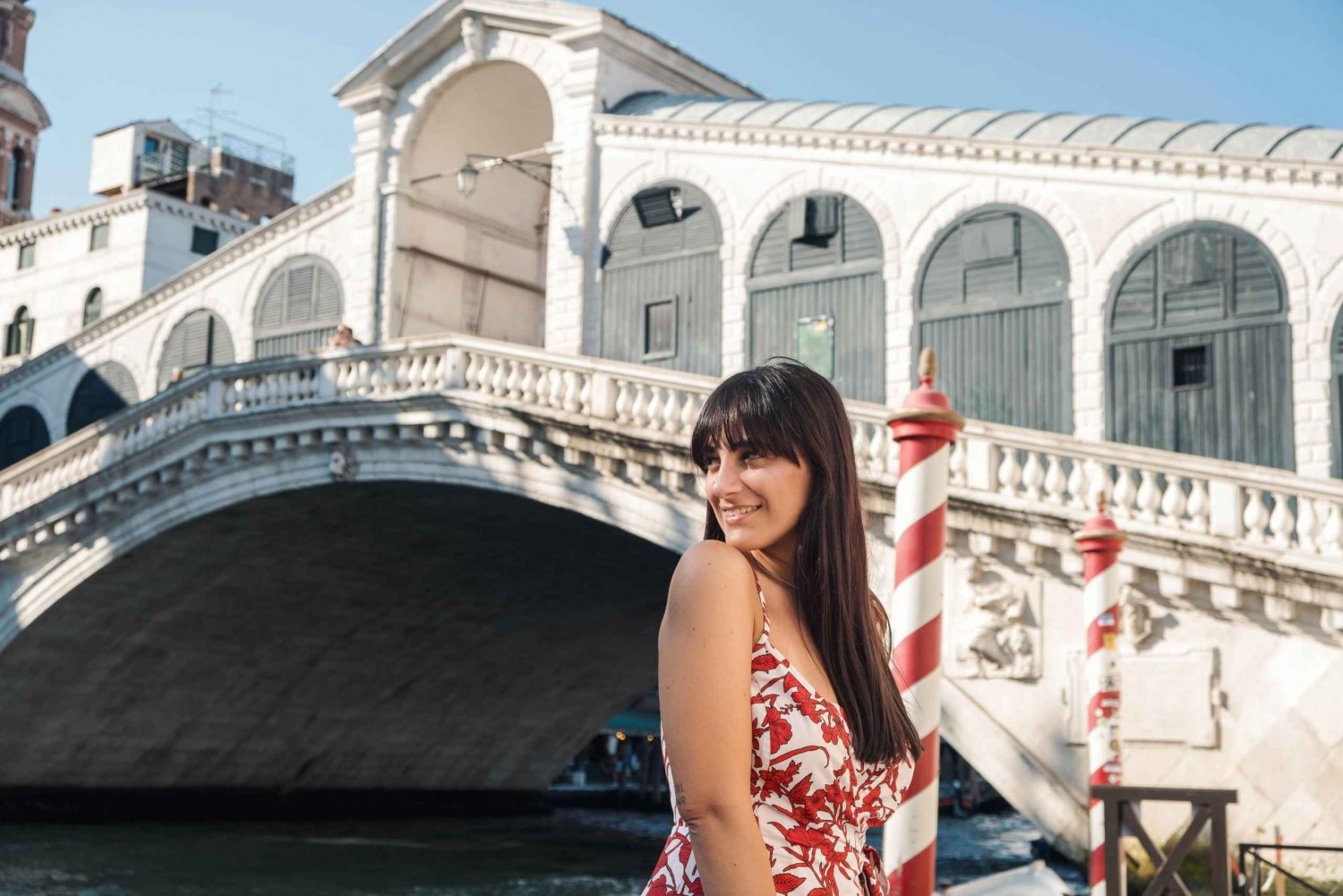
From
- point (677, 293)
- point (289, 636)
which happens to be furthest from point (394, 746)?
point (677, 293)

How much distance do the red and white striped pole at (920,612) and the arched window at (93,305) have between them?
1000 inches

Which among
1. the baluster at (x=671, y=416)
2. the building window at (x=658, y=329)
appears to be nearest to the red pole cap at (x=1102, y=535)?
the baluster at (x=671, y=416)

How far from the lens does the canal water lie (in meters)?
17.1

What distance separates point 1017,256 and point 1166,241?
1480mm

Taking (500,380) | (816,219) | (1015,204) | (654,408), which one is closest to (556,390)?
(500,380)

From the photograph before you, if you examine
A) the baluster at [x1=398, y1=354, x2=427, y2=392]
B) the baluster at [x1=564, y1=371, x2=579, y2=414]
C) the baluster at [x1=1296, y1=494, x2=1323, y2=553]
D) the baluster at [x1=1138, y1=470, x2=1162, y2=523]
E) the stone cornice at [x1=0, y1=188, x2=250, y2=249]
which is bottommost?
the baluster at [x1=1296, y1=494, x2=1323, y2=553]

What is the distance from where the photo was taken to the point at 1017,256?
50.9 feet

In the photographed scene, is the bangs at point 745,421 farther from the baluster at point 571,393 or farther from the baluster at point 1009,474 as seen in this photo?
the baluster at point 571,393

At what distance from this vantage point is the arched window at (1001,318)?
15141mm

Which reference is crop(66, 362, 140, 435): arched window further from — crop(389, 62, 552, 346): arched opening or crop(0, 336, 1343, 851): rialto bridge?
crop(389, 62, 552, 346): arched opening

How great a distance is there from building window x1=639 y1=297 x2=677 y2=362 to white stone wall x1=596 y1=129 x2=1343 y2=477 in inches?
31.1

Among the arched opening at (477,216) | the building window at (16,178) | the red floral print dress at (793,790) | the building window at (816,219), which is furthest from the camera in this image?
the building window at (16,178)

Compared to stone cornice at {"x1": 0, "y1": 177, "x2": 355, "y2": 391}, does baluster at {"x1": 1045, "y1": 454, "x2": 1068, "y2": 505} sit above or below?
below

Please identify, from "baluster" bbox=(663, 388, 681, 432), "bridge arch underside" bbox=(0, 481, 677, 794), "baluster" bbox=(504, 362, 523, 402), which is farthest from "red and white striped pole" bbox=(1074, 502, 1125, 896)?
"bridge arch underside" bbox=(0, 481, 677, 794)
